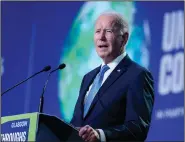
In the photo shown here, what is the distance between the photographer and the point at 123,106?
12.6 ft

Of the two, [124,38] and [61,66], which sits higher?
[124,38]

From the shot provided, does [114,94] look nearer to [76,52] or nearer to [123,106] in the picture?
[123,106]

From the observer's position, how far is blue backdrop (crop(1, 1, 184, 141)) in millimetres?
4059

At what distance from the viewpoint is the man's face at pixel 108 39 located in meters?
3.96

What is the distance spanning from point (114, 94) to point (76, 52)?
490 mm

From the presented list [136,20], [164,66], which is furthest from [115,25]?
[164,66]

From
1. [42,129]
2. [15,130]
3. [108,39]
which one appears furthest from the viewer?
[108,39]

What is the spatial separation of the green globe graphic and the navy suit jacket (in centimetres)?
13

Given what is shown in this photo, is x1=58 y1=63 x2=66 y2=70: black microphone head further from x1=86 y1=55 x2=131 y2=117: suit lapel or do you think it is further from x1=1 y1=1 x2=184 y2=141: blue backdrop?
x1=86 y1=55 x2=131 y2=117: suit lapel

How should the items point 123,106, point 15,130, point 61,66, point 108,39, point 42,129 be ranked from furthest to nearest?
point 61,66 < point 108,39 < point 123,106 < point 15,130 < point 42,129

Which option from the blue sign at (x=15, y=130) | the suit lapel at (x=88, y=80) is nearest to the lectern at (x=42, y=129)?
→ the blue sign at (x=15, y=130)

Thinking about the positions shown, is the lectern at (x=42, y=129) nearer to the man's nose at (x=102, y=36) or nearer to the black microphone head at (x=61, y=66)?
the black microphone head at (x=61, y=66)

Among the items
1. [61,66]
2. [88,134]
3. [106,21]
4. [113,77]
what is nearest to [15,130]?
[88,134]

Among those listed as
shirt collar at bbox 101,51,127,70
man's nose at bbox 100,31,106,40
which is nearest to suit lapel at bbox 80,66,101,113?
shirt collar at bbox 101,51,127,70
